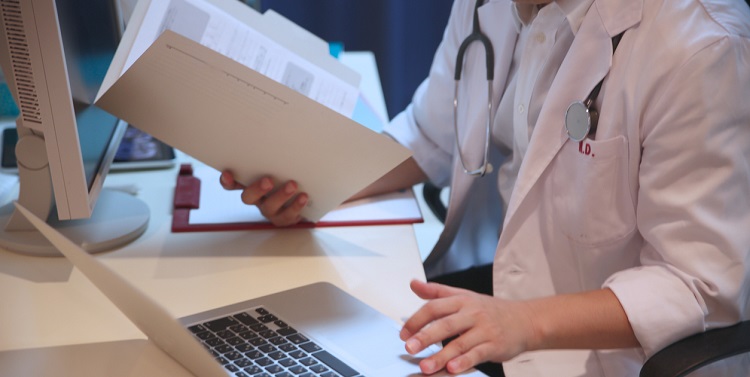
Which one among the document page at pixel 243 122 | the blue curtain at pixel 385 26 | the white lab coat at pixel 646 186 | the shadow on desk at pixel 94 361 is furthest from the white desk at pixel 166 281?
the blue curtain at pixel 385 26

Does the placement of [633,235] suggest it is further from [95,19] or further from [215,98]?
[95,19]

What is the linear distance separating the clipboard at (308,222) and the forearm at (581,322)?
379 mm

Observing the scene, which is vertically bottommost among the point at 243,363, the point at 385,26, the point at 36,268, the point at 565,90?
the point at 385,26

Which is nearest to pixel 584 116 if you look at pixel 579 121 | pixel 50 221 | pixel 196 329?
pixel 579 121

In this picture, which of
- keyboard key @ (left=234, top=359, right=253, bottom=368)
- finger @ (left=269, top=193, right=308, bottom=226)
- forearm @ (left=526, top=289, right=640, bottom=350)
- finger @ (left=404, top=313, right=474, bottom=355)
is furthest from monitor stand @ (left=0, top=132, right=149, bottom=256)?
forearm @ (left=526, top=289, right=640, bottom=350)

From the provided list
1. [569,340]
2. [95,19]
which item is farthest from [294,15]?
[569,340]

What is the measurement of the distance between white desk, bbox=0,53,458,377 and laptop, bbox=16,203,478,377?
0.16 feet

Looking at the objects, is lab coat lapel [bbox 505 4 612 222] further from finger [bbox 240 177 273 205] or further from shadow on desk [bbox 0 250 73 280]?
shadow on desk [bbox 0 250 73 280]

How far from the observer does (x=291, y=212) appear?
4.04 ft

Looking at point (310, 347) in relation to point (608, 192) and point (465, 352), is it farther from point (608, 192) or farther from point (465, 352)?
point (608, 192)

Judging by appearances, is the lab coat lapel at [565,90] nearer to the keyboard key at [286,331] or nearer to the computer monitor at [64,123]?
the keyboard key at [286,331]

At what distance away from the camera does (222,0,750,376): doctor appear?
95 centimetres

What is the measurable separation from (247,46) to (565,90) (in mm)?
566

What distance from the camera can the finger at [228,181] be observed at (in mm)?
1219
